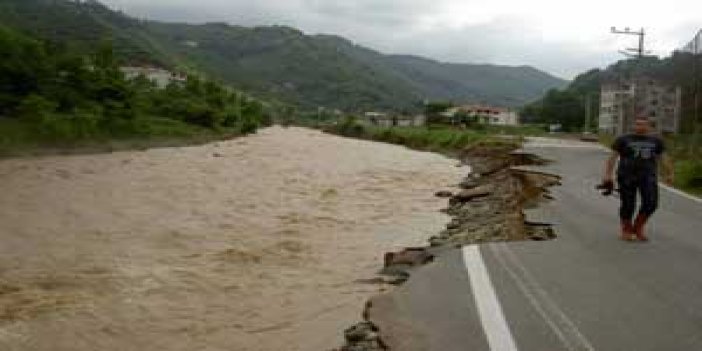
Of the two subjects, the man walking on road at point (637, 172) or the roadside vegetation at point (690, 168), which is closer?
the man walking on road at point (637, 172)

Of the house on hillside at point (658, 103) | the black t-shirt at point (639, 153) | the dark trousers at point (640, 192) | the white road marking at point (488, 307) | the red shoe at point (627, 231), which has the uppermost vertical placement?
the house on hillside at point (658, 103)

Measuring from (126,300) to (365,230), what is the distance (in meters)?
8.02

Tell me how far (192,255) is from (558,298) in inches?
276

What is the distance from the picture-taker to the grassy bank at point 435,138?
55.6m

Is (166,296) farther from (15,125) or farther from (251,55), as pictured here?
(251,55)

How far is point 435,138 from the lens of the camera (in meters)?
67.6

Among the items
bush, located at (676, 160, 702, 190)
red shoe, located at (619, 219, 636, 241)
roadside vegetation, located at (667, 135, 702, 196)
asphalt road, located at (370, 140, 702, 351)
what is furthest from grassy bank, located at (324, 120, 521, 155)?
asphalt road, located at (370, 140, 702, 351)

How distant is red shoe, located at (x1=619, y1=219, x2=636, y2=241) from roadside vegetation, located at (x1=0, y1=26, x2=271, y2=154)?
31.2 m

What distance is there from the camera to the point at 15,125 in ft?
141

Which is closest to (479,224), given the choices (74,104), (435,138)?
(74,104)

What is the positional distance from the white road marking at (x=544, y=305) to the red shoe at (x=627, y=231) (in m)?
1.87

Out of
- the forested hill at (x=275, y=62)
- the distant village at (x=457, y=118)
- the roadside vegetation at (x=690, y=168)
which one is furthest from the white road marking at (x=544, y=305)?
the forested hill at (x=275, y=62)

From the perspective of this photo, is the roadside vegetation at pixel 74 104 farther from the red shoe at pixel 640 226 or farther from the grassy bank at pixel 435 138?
the red shoe at pixel 640 226

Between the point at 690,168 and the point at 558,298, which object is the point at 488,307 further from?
the point at 690,168
